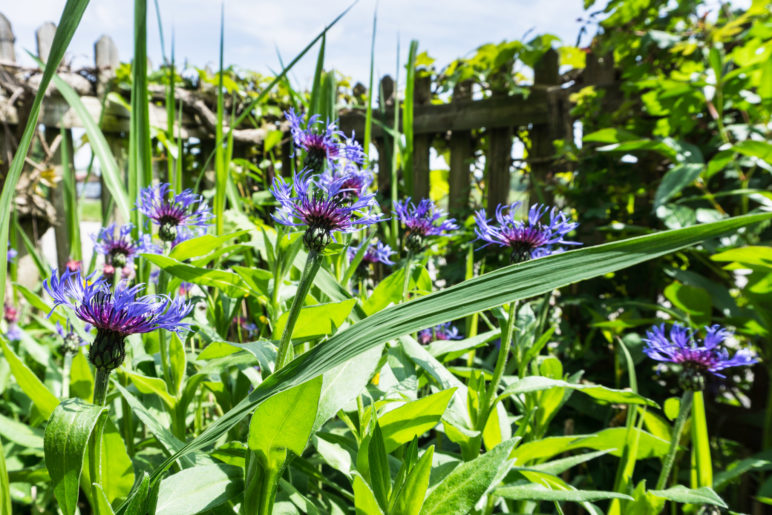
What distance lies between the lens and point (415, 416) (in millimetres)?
608

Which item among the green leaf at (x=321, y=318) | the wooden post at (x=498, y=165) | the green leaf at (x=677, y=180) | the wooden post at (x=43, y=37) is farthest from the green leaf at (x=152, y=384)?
the wooden post at (x=43, y=37)

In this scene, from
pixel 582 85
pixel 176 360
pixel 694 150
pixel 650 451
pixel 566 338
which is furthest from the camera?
pixel 582 85

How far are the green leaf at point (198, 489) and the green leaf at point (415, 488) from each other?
180 millimetres

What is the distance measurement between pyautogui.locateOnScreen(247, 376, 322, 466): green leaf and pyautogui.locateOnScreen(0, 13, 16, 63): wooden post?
2874 mm

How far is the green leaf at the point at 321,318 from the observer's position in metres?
0.56

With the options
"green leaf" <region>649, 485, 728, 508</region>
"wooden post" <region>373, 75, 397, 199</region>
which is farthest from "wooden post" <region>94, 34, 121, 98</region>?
"green leaf" <region>649, 485, 728, 508</region>

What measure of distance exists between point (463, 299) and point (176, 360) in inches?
20.0

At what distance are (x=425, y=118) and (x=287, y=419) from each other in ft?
8.17

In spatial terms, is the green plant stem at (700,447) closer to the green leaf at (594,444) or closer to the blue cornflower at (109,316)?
the green leaf at (594,444)

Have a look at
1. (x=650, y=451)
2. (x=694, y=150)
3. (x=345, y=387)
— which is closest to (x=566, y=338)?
(x=694, y=150)

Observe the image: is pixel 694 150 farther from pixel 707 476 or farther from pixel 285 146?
pixel 285 146

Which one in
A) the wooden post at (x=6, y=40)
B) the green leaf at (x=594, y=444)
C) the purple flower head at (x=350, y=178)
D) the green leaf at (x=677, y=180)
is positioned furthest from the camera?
the wooden post at (x=6, y=40)

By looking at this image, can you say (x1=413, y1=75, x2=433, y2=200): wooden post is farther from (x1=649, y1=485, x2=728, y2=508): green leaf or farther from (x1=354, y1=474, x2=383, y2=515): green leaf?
(x1=354, y1=474, x2=383, y2=515): green leaf

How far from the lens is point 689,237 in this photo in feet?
1.18
